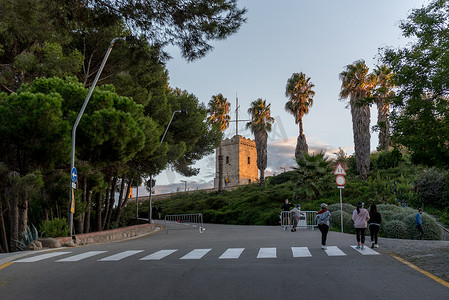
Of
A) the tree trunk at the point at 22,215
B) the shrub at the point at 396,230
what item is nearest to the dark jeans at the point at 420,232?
the shrub at the point at 396,230

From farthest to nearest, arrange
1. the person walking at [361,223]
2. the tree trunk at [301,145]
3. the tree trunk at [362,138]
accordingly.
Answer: the tree trunk at [301,145] < the tree trunk at [362,138] < the person walking at [361,223]

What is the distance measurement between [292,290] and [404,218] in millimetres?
15864

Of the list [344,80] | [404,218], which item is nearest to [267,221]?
[404,218]

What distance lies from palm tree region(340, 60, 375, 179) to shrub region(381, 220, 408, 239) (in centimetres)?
2397

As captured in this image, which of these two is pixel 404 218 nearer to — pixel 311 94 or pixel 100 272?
pixel 100 272

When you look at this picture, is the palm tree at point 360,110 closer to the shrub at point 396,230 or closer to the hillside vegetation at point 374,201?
the hillside vegetation at point 374,201

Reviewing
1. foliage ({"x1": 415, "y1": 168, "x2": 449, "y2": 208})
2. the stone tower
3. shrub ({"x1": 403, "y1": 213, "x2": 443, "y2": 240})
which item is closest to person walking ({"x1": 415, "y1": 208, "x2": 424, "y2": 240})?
shrub ({"x1": 403, "y1": 213, "x2": 443, "y2": 240})

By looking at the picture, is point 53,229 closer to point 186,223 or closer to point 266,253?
point 186,223

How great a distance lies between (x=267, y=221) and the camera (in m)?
34.0

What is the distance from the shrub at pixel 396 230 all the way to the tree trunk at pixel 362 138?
2397cm

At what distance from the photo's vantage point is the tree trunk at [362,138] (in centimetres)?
4394

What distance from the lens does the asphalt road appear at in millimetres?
6969

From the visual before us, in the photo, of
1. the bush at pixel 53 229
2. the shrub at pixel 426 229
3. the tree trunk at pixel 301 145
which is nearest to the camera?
the bush at pixel 53 229

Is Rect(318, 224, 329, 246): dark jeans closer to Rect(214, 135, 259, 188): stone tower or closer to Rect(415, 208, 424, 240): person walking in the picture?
Rect(415, 208, 424, 240): person walking
